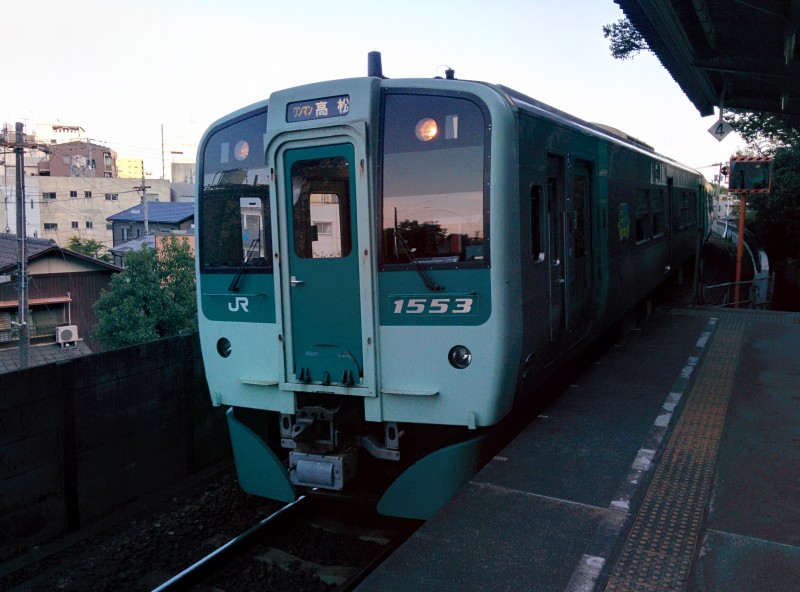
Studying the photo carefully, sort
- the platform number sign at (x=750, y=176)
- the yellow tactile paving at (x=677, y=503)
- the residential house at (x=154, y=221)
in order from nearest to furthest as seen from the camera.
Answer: the yellow tactile paving at (x=677, y=503)
the platform number sign at (x=750, y=176)
the residential house at (x=154, y=221)

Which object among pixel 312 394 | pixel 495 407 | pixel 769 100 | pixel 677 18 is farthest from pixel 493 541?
pixel 769 100

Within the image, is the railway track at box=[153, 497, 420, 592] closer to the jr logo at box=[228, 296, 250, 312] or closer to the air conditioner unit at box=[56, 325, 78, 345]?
the jr logo at box=[228, 296, 250, 312]

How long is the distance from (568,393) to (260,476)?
2.74m

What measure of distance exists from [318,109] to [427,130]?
2.50 ft

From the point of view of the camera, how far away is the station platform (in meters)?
3.11

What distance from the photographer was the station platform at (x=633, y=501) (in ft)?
10.2

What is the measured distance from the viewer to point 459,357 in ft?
14.4

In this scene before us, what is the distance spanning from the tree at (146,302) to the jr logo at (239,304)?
54.7ft

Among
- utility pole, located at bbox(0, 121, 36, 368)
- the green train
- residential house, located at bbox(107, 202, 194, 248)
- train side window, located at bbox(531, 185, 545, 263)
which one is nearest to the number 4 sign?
the green train

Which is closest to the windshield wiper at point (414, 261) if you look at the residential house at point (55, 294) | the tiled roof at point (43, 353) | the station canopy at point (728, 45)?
the station canopy at point (728, 45)

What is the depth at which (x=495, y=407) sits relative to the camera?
14.4ft

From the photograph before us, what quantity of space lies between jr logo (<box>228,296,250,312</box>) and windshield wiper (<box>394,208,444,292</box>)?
1.27 m

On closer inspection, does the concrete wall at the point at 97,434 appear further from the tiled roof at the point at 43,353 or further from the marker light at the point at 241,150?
the tiled roof at the point at 43,353

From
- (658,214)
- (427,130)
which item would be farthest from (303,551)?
(658,214)
